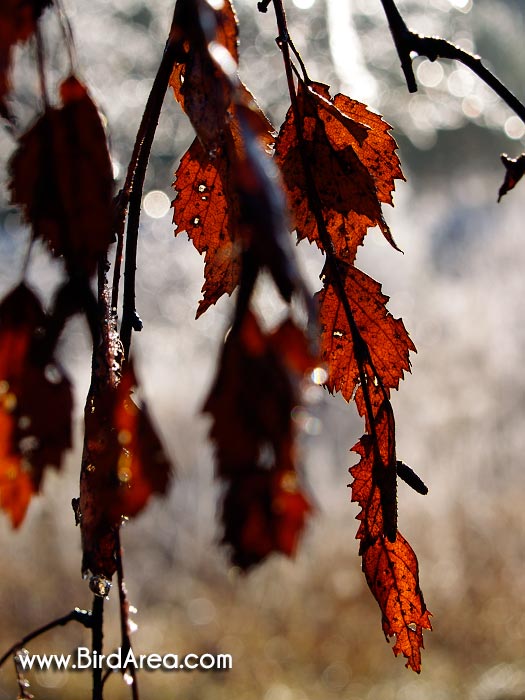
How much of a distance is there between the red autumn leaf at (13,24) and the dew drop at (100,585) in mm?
253

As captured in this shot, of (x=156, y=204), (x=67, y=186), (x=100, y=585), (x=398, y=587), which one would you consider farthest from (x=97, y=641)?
(x=156, y=204)

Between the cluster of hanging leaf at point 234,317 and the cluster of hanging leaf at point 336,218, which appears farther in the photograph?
the cluster of hanging leaf at point 336,218

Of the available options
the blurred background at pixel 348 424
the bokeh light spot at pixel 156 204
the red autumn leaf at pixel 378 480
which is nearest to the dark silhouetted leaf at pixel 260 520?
the red autumn leaf at pixel 378 480

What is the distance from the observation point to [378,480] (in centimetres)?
45

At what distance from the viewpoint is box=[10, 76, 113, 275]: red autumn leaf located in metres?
0.29

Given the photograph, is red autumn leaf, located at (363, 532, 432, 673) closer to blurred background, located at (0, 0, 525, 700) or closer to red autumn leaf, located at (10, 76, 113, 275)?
red autumn leaf, located at (10, 76, 113, 275)

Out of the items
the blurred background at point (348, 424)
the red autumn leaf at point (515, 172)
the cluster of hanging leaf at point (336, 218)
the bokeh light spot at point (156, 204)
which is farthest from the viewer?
the bokeh light spot at point (156, 204)

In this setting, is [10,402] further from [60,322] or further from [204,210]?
[204,210]

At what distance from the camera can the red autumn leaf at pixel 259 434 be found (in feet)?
0.74

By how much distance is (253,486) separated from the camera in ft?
0.77

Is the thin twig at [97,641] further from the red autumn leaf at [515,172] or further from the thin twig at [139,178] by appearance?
the red autumn leaf at [515,172]

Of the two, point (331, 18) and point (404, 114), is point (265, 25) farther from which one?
point (404, 114)

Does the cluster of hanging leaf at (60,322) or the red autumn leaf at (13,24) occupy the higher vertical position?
the red autumn leaf at (13,24)

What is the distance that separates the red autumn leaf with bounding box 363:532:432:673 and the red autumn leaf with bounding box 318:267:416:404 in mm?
107
